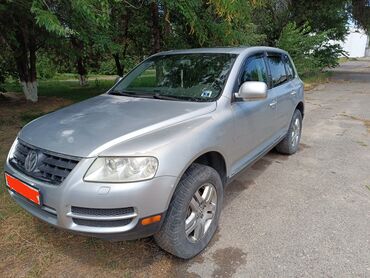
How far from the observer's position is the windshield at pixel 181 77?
11.4 ft

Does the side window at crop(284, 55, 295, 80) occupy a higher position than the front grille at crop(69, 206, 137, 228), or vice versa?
Result: the side window at crop(284, 55, 295, 80)

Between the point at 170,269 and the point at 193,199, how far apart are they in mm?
580

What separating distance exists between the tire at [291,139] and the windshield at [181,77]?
6.78 feet

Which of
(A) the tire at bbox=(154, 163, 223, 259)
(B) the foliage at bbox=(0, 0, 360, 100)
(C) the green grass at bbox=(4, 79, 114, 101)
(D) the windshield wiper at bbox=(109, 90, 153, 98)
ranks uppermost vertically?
(B) the foliage at bbox=(0, 0, 360, 100)

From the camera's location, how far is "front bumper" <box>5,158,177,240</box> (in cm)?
228

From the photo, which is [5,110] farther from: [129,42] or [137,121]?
[137,121]

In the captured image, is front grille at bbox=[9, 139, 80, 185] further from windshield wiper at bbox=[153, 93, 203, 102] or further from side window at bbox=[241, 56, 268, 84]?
side window at bbox=[241, 56, 268, 84]

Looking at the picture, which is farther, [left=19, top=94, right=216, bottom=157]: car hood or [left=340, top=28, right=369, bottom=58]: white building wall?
[left=340, top=28, right=369, bottom=58]: white building wall

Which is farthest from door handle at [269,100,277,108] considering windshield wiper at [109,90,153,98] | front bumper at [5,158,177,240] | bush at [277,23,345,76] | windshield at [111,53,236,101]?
bush at [277,23,345,76]

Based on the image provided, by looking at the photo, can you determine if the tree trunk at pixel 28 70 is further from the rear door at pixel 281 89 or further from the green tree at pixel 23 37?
the rear door at pixel 281 89

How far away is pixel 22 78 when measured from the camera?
989 cm

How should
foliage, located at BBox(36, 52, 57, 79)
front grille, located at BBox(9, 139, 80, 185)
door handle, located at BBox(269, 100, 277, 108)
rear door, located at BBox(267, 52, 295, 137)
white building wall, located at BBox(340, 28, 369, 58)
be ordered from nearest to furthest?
1. front grille, located at BBox(9, 139, 80, 185)
2. door handle, located at BBox(269, 100, 277, 108)
3. rear door, located at BBox(267, 52, 295, 137)
4. foliage, located at BBox(36, 52, 57, 79)
5. white building wall, located at BBox(340, 28, 369, 58)

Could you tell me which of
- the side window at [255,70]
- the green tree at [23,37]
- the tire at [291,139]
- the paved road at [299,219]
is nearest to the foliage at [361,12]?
the paved road at [299,219]

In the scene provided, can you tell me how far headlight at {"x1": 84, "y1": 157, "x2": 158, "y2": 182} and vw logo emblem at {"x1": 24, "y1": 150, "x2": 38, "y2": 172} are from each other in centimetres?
52
